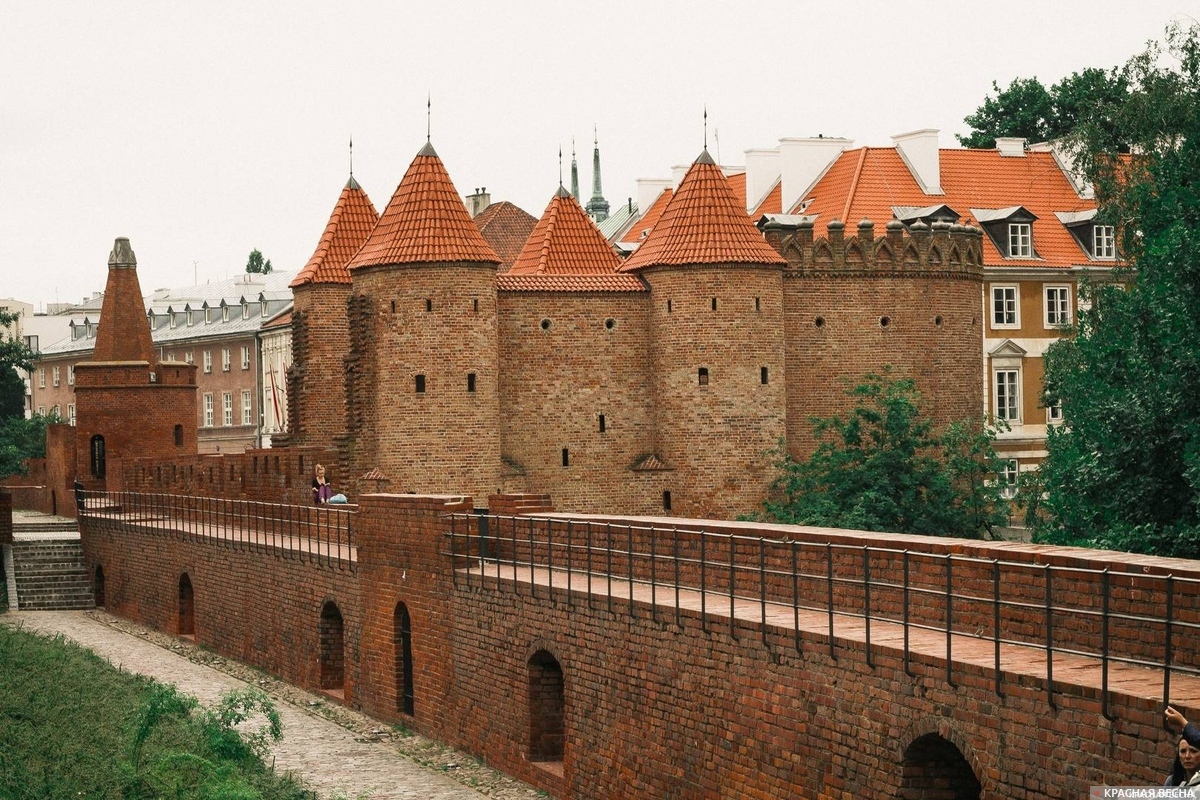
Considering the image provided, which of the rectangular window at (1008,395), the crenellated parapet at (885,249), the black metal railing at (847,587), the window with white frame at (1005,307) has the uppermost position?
the crenellated parapet at (885,249)

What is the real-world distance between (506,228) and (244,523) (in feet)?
94.7

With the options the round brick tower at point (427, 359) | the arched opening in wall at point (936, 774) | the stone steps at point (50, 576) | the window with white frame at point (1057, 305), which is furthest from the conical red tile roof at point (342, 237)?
the arched opening in wall at point (936, 774)

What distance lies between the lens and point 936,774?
12.8 m

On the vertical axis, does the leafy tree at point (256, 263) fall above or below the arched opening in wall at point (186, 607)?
above

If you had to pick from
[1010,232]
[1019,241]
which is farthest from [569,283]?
[1019,241]

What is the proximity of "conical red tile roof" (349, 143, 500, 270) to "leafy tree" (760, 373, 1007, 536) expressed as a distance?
688 centimetres

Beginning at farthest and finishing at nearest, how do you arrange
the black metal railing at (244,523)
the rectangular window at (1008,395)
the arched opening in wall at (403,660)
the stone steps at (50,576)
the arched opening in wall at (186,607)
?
the rectangular window at (1008,395)
the stone steps at (50,576)
the arched opening in wall at (186,607)
the black metal railing at (244,523)
the arched opening in wall at (403,660)

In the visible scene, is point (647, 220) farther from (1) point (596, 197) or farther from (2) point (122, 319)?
(1) point (596, 197)

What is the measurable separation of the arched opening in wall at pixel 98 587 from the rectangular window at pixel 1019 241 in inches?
917

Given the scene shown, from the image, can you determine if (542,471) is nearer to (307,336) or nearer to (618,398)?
(618,398)

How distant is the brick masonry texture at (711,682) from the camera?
11383 mm

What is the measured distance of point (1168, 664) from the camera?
33.2 ft

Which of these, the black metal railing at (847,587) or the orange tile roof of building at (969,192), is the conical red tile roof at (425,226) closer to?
the black metal railing at (847,587)

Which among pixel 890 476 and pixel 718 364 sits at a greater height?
pixel 718 364
